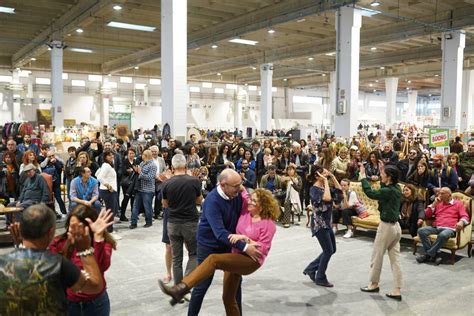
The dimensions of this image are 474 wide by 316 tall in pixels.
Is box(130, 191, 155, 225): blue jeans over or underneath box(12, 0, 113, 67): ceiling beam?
underneath

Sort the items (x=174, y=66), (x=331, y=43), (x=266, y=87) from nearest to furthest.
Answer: (x=174, y=66)
(x=331, y=43)
(x=266, y=87)

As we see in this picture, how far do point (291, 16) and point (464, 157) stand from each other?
8.35m

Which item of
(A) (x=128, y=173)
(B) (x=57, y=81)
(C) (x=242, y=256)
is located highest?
(B) (x=57, y=81)

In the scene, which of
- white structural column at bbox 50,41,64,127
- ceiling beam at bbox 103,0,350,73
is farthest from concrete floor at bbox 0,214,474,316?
white structural column at bbox 50,41,64,127

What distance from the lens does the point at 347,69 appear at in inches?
570

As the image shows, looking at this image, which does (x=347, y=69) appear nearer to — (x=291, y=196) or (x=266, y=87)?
(x=291, y=196)

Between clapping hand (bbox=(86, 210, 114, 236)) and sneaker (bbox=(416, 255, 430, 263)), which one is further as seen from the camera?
sneaker (bbox=(416, 255, 430, 263))

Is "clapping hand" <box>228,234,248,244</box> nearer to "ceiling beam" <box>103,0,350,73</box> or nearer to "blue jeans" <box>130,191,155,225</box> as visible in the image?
"blue jeans" <box>130,191,155,225</box>

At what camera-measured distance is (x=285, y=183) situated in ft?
29.8

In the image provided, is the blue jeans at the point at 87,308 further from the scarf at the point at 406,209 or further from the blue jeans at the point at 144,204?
the scarf at the point at 406,209

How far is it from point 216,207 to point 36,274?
183 cm

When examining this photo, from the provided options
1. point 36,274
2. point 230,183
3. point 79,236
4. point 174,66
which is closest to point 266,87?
point 174,66

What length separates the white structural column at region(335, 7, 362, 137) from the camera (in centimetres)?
1421

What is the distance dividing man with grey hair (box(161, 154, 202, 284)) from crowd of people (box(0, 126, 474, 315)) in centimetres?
1
